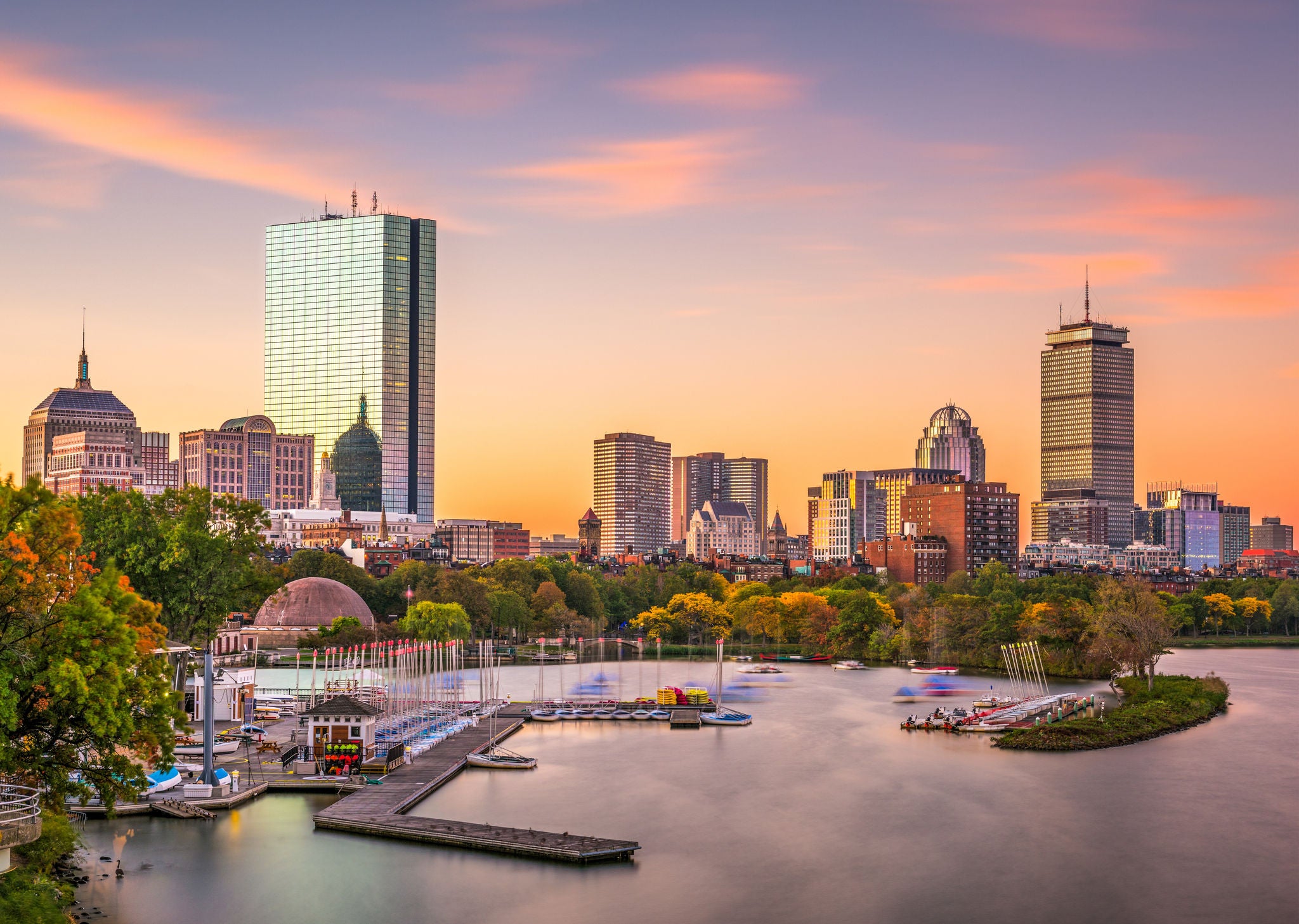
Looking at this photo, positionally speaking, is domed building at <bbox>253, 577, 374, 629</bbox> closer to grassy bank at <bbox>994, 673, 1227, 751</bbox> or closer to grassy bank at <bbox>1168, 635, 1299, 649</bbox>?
grassy bank at <bbox>994, 673, 1227, 751</bbox>

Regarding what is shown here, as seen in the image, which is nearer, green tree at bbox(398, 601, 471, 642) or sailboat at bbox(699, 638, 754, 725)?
sailboat at bbox(699, 638, 754, 725)

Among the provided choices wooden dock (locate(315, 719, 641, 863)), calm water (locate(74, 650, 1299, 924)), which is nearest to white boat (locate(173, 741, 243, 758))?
calm water (locate(74, 650, 1299, 924))

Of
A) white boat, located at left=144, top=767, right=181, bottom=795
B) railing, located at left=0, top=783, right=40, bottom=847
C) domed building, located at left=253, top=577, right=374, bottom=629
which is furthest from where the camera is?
domed building, located at left=253, top=577, right=374, bottom=629

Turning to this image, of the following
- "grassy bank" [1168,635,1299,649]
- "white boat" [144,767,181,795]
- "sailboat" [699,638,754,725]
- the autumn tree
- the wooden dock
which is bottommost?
"grassy bank" [1168,635,1299,649]

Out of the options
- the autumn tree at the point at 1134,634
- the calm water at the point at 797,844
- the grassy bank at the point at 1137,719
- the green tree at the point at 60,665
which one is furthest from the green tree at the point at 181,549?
the autumn tree at the point at 1134,634

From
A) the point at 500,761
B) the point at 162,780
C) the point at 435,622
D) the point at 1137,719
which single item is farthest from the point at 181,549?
the point at 435,622

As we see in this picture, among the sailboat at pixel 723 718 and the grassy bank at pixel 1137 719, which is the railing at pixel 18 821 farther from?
the sailboat at pixel 723 718
